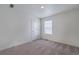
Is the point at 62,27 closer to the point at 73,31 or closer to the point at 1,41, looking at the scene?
the point at 73,31

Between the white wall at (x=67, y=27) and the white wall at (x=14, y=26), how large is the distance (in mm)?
2086

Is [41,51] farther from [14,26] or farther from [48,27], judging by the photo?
[48,27]

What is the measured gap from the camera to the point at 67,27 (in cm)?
411

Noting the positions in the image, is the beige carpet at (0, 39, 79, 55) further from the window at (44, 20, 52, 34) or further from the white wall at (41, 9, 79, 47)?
the window at (44, 20, 52, 34)

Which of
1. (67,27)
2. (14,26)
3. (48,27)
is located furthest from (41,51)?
(48,27)

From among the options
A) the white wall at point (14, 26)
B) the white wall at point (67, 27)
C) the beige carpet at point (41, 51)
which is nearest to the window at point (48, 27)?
the white wall at point (67, 27)

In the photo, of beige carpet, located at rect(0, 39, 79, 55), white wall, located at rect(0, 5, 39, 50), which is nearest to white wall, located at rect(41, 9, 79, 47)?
beige carpet, located at rect(0, 39, 79, 55)

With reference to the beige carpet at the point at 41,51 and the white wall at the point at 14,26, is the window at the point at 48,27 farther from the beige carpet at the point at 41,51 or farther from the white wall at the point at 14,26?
the beige carpet at the point at 41,51

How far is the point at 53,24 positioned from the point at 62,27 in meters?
0.89

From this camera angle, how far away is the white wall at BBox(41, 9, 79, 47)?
12.2 ft

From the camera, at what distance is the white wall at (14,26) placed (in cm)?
321

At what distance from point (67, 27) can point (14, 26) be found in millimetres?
3312

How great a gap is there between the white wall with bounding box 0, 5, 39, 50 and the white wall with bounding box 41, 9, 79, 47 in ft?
6.84

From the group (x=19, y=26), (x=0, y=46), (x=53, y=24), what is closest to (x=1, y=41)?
(x=0, y=46)
